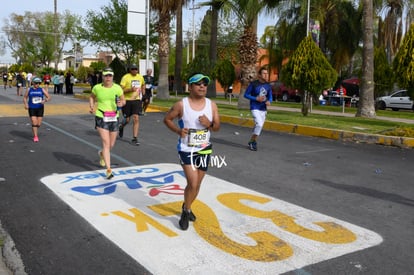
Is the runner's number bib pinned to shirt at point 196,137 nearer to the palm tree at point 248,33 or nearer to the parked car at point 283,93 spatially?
→ the palm tree at point 248,33

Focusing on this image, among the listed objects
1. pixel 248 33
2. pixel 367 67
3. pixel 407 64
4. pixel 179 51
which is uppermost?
pixel 179 51

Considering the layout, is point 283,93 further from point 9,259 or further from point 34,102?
point 9,259

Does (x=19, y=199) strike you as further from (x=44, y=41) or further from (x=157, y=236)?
(x=44, y=41)

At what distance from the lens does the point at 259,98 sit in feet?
30.3

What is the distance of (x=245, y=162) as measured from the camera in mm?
8148

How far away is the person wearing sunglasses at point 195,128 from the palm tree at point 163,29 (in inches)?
752

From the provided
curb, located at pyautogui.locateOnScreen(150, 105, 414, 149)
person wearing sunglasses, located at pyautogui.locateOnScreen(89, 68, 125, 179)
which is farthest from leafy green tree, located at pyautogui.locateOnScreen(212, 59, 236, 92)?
person wearing sunglasses, located at pyautogui.locateOnScreen(89, 68, 125, 179)

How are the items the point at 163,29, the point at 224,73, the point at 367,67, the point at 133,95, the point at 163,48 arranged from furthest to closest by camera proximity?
the point at 224,73 < the point at 163,48 < the point at 163,29 < the point at 367,67 < the point at 133,95

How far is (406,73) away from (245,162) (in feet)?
19.3

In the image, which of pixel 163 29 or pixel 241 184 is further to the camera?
pixel 163 29

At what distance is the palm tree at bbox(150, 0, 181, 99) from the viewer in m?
22.5

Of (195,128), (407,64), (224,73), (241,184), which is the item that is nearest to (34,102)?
(241,184)

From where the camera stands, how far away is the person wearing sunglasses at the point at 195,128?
14.4 feet

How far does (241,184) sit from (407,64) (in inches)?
285
